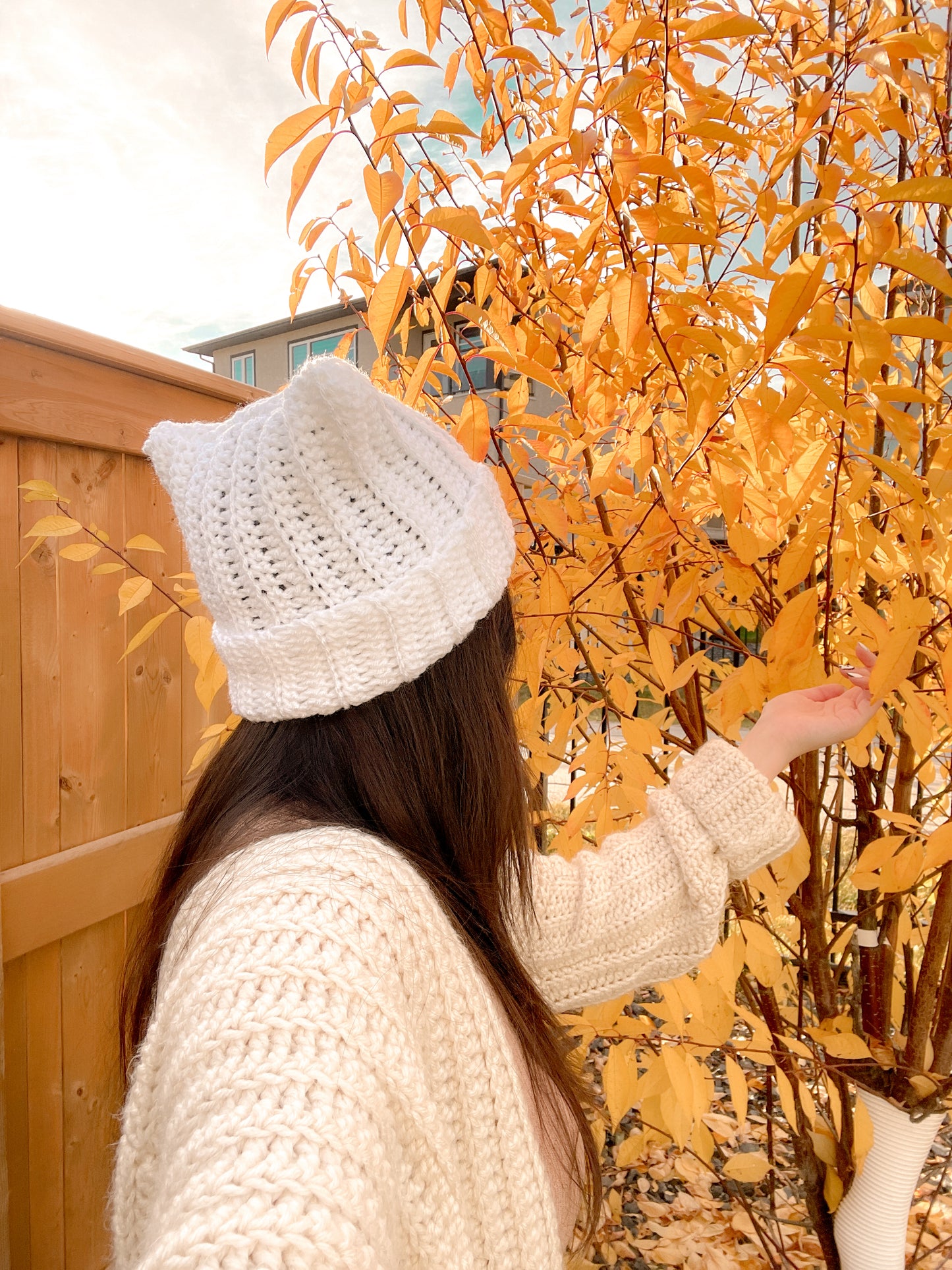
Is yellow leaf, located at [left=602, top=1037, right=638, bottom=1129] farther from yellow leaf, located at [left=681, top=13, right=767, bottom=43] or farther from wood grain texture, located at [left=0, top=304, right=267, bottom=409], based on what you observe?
wood grain texture, located at [left=0, top=304, right=267, bottom=409]

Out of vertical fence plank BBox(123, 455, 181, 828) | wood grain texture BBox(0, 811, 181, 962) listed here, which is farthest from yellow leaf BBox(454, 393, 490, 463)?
wood grain texture BBox(0, 811, 181, 962)

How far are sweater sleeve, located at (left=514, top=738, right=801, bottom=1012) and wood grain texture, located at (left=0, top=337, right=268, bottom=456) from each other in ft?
4.80

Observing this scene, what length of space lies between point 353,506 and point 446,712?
0.91 ft

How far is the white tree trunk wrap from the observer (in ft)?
5.25

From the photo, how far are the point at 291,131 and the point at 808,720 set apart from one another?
3.22 ft

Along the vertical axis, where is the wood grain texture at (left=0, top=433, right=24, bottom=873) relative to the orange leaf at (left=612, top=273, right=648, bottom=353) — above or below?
below

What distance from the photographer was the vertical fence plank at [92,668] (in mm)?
1827

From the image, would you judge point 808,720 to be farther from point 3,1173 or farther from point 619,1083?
point 3,1173

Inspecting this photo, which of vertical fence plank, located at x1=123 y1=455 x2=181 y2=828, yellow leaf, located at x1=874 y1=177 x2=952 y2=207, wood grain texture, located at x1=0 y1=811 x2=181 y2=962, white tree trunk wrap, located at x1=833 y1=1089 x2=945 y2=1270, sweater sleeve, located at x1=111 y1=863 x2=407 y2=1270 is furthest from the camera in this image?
vertical fence plank, located at x1=123 y1=455 x2=181 y2=828

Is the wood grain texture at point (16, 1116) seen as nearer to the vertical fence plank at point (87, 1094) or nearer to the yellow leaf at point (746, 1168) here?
the vertical fence plank at point (87, 1094)

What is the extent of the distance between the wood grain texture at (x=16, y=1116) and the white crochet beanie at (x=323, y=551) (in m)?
1.37

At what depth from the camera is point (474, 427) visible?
0.95 meters

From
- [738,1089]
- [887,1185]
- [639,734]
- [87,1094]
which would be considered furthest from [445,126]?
[87,1094]

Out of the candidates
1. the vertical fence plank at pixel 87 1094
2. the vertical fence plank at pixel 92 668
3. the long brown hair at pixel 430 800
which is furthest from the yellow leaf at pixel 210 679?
the vertical fence plank at pixel 87 1094
